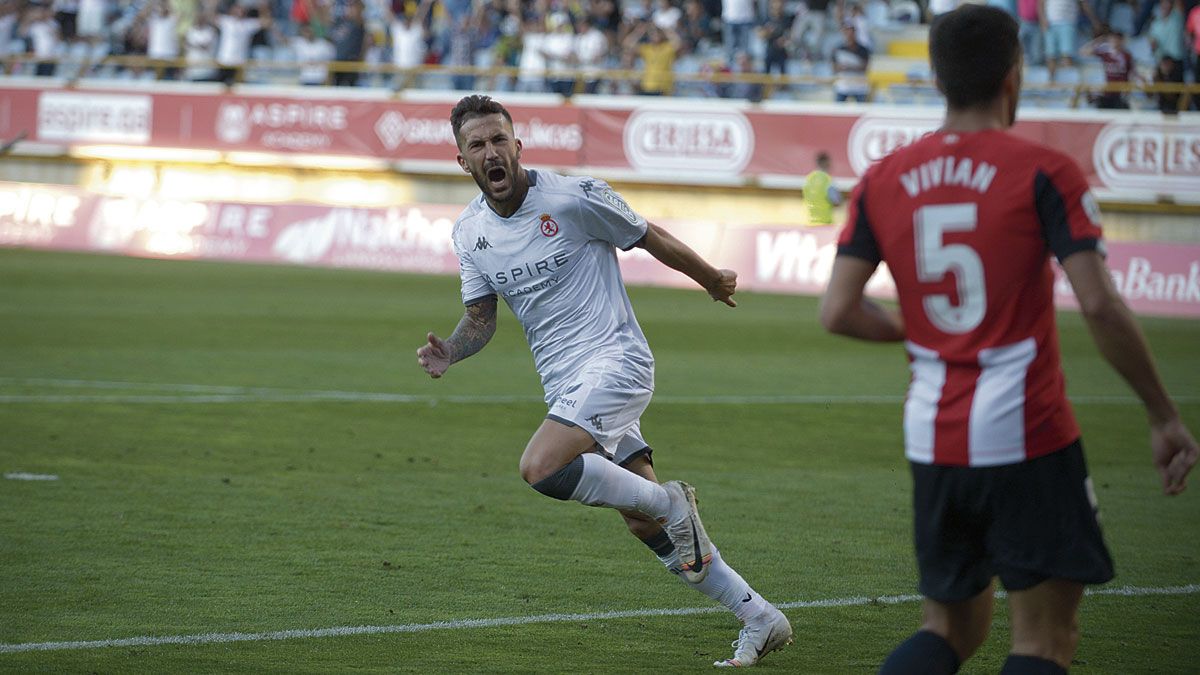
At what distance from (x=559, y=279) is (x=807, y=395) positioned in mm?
8134

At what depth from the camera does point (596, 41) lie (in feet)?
98.1

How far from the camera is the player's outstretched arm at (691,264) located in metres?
5.78

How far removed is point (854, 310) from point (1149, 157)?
72.6 ft

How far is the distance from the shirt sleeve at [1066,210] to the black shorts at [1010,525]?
1.50 feet

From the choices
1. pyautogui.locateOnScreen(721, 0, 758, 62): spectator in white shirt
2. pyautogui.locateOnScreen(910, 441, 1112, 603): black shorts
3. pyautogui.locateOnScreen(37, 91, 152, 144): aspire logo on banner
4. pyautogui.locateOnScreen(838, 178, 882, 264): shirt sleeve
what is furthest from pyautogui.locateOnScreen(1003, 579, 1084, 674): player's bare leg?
pyautogui.locateOnScreen(37, 91, 152, 144): aspire logo on banner

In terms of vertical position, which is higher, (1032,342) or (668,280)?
(1032,342)

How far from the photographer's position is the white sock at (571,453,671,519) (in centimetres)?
540

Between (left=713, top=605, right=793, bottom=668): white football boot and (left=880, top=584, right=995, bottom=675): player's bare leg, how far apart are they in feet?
5.77

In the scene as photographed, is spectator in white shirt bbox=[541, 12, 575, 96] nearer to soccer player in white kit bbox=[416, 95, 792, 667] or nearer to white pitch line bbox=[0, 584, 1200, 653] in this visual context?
white pitch line bbox=[0, 584, 1200, 653]

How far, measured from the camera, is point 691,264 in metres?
5.77

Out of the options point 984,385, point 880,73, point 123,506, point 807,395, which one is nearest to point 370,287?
point 880,73

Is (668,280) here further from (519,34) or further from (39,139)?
(39,139)

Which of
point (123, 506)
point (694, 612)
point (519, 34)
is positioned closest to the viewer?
point (694, 612)

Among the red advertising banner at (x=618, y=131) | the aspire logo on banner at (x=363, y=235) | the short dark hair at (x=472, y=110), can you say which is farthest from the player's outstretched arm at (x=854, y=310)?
the aspire logo on banner at (x=363, y=235)
